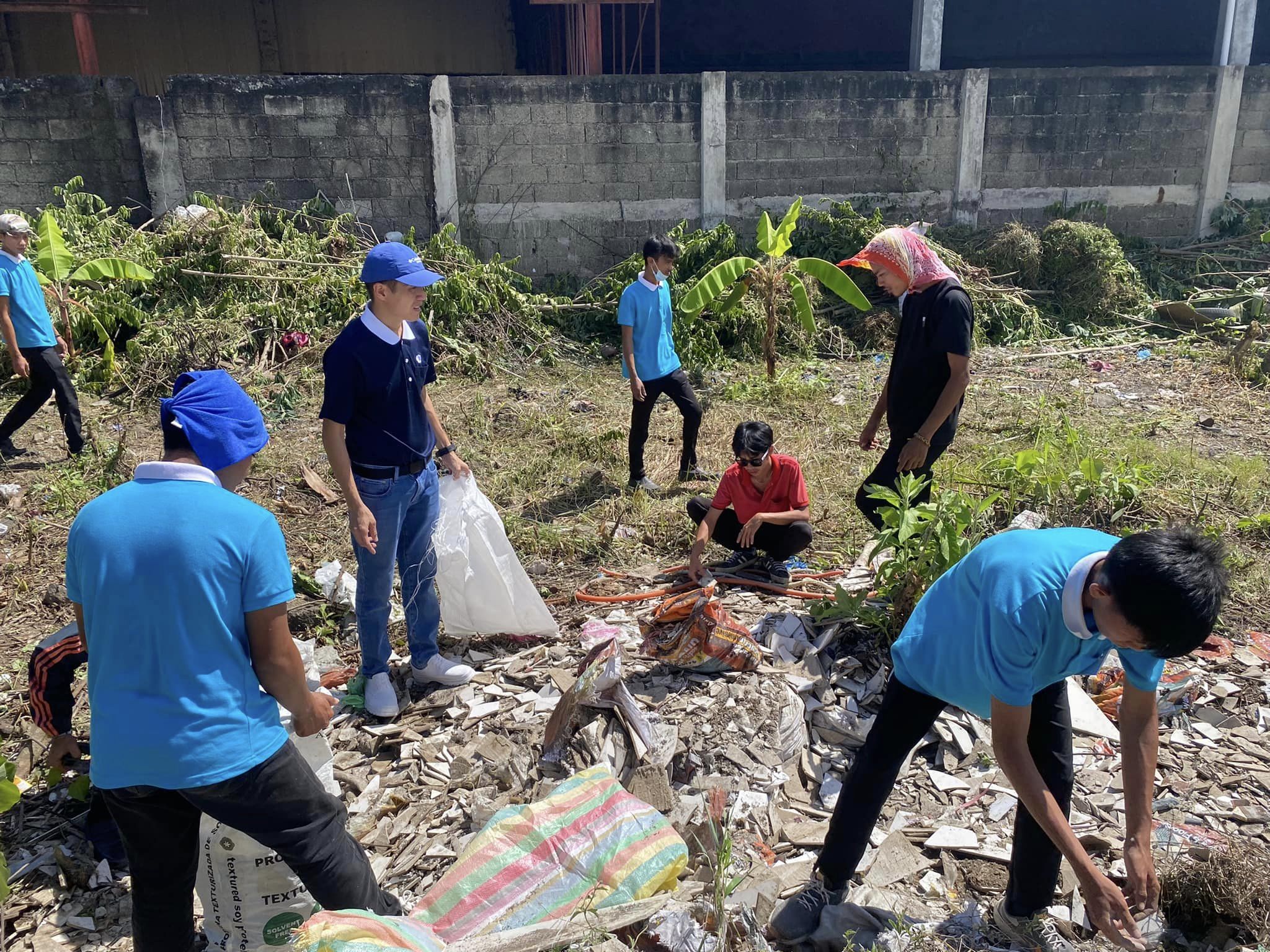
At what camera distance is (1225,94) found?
11.1 m

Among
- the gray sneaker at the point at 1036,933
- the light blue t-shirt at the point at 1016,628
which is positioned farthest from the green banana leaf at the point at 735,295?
the gray sneaker at the point at 1036,933

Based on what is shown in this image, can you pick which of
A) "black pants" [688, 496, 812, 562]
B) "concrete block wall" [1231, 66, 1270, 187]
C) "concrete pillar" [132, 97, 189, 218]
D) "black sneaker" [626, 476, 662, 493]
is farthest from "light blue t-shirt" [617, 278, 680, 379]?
"concrete block wall" [1231, 66, 1270, 187]

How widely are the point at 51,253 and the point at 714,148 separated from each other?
6.68 m

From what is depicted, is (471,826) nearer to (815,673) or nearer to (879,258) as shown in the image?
(815,673)

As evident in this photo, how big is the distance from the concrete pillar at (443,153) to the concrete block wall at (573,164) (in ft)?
0.23

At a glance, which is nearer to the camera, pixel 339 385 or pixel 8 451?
pixel 339 385

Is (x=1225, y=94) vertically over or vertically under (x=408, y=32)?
under

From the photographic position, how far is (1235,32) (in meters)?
12.2

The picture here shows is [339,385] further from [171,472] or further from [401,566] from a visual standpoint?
[171,472]

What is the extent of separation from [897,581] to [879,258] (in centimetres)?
131

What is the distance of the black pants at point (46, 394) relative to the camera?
20.0 ft

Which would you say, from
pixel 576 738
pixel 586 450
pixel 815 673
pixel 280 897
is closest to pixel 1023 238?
pixel 586 450

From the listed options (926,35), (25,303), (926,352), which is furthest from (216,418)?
(926,35)

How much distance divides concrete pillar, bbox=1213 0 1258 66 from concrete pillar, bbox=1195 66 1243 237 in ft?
3.76
